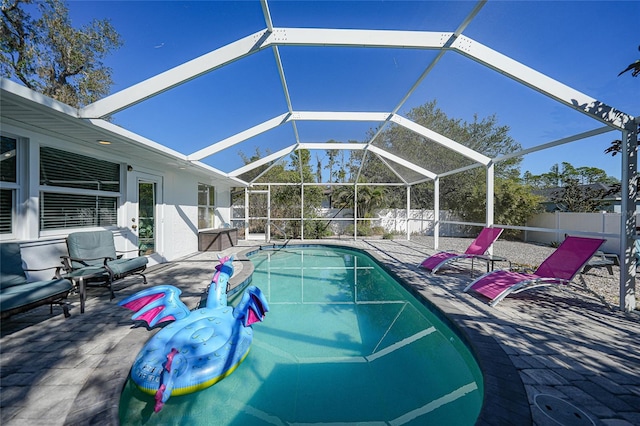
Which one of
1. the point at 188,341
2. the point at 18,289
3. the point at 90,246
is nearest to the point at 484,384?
the point at 188,341

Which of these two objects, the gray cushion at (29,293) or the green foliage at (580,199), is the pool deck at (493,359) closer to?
the gray cushion at (29,293)

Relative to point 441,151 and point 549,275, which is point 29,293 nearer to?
point 549,275

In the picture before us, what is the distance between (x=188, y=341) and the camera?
263cm

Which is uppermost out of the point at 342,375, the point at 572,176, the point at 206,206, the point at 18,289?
the point at 572,176

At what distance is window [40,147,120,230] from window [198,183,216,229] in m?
4.02

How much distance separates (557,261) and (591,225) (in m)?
8.98

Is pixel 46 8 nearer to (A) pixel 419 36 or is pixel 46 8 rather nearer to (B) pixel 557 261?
(A) pixel 419 36

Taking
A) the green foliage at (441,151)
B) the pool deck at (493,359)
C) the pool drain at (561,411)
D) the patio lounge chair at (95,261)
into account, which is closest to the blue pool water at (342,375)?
the pool deck at (493,359)

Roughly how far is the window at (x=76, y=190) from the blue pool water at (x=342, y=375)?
3.63 meters

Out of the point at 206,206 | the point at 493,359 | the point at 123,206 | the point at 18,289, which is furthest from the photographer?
the point at 206,206

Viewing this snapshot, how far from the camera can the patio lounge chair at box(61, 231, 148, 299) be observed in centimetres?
409

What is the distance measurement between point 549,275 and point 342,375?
3672 mm

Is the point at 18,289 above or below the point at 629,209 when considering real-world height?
below

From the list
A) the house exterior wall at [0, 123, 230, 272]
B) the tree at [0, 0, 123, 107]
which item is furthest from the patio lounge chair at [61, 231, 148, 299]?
the tree at [0, 0, 123, 107]
